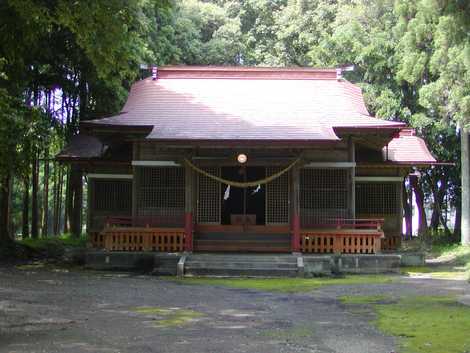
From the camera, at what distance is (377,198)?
19.9 m

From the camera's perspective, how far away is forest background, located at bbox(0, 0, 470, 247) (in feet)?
35.3

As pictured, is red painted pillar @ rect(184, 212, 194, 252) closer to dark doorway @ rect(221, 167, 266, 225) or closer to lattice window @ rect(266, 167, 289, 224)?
lattice window @ rect(266, 167, 289, 224)

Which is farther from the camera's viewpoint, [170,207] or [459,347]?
[170,207]

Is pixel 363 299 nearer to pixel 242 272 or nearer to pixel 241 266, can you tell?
pixel 242 272

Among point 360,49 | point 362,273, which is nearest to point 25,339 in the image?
point 362,273

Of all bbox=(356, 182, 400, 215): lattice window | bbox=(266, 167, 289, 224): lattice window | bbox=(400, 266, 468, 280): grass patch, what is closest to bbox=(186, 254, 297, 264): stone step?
bbox=(266, 167, 289, 224): lattice window

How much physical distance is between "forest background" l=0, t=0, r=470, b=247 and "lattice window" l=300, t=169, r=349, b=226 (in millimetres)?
4546

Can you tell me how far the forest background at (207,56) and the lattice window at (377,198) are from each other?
3.09m

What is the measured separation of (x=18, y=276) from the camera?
13.3 m

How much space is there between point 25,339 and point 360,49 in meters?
21.4

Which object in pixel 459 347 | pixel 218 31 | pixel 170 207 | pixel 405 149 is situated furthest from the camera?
pixel 218 31

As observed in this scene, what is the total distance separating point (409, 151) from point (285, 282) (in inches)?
355

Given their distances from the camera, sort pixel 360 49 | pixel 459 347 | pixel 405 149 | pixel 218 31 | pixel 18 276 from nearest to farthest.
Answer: pixel 459 347 → pixel 18 276 → pixel 405 149 → pixel 360 49 → pixel 218 31

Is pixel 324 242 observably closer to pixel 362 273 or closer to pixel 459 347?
pixel 362 273
